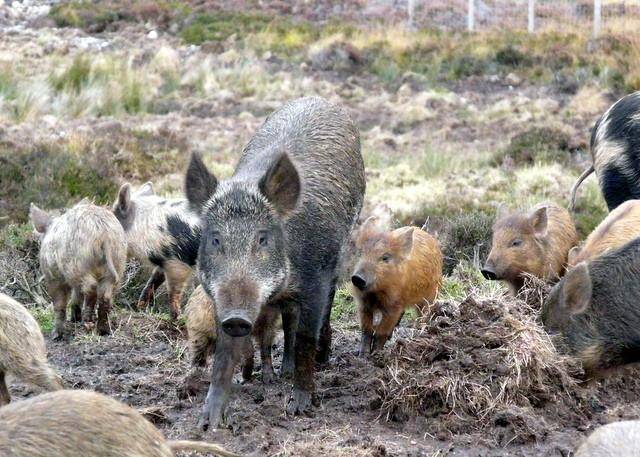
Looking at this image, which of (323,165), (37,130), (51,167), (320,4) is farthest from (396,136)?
(320,4)

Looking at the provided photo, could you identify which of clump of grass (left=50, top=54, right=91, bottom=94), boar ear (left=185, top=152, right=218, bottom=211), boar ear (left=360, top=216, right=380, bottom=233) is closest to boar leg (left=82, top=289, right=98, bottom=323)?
boar ear (left=360, top=216, right=380, bottom=233)

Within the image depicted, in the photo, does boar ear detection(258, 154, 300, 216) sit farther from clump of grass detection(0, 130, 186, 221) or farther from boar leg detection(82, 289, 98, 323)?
clump of grass detection(0, 130, 186, 221)

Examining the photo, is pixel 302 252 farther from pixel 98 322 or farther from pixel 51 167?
pixel 51 167

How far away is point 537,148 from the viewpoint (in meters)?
18.9

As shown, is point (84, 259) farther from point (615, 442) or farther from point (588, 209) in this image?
point (588, 209)

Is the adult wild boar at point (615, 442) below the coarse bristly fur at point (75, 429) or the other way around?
below

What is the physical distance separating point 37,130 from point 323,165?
445 inches

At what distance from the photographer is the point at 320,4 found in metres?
42.6

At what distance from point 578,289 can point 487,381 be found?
77 centimetres

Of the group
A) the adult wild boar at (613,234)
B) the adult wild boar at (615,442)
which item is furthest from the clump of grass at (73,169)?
the adult wild boar at (615,442)

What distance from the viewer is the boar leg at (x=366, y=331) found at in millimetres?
8062

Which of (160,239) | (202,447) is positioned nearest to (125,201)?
(160,239)

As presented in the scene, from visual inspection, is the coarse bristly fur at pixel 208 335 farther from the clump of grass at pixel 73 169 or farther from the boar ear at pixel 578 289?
the clump of grass at pixel 73 169

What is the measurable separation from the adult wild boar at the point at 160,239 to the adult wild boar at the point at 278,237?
8.42ft
